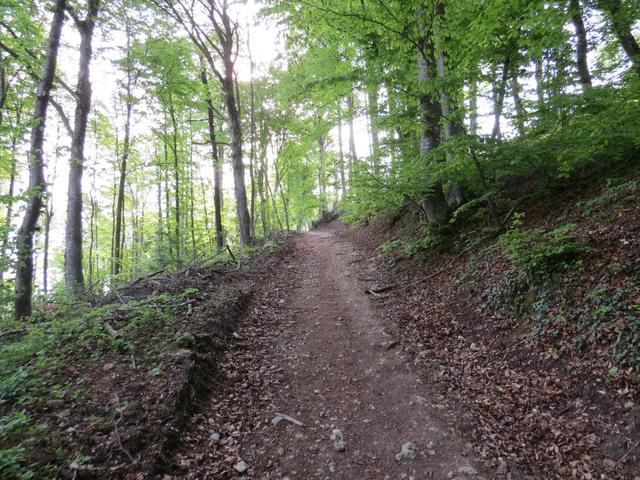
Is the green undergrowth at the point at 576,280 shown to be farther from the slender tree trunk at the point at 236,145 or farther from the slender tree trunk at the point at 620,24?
the slender tree trunk at the point at 236,145

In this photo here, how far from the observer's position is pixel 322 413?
4.09 metres

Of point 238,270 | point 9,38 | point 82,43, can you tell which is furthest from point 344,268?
point 9,38

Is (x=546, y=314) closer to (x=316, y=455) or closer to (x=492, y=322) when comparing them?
(x=492, y=322)

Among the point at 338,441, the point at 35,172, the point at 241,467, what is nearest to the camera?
the point at 241,467

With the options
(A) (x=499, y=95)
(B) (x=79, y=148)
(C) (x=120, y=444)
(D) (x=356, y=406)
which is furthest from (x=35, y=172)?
(A) (x=499, y=95)

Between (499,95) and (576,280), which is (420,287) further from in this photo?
(499,95)

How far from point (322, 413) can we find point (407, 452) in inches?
44.6

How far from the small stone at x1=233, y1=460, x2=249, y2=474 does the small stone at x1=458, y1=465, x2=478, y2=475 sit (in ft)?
6.84

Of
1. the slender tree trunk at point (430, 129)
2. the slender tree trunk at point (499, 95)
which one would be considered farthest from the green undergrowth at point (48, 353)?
the slender tree trunk at point (499, 95)

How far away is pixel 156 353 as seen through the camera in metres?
4.77

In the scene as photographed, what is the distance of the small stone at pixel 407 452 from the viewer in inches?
130

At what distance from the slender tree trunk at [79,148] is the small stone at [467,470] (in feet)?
29.3

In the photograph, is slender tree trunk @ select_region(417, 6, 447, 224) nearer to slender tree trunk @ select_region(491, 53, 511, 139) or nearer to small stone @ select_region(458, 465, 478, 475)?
slender tree trunk @ select_region(491, 53, 511, 139)

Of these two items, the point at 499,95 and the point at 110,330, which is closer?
the point at 110,330
